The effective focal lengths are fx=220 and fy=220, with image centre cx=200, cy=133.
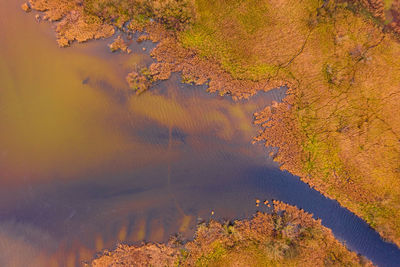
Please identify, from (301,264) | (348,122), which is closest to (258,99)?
(348,122)

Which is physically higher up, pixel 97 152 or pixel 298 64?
pixel 298 64

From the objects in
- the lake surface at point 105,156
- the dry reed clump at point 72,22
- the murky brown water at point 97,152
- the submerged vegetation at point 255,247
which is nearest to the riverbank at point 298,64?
the dry reed clump at point 72,22

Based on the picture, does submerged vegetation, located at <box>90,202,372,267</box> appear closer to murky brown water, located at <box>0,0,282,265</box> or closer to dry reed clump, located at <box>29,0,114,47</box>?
murky brown water, located at <box>0,0,282,265</box>

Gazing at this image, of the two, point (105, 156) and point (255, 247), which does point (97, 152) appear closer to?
point (105, 156)

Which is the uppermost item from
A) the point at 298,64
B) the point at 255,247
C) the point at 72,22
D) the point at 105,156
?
the point at 72,22

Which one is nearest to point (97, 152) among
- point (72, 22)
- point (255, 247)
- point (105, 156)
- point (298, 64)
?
point (105, 156)

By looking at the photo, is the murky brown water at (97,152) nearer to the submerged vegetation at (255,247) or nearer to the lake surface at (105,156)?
the lake surface at (105,156)

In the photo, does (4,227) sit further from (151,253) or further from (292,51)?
(292,51)
